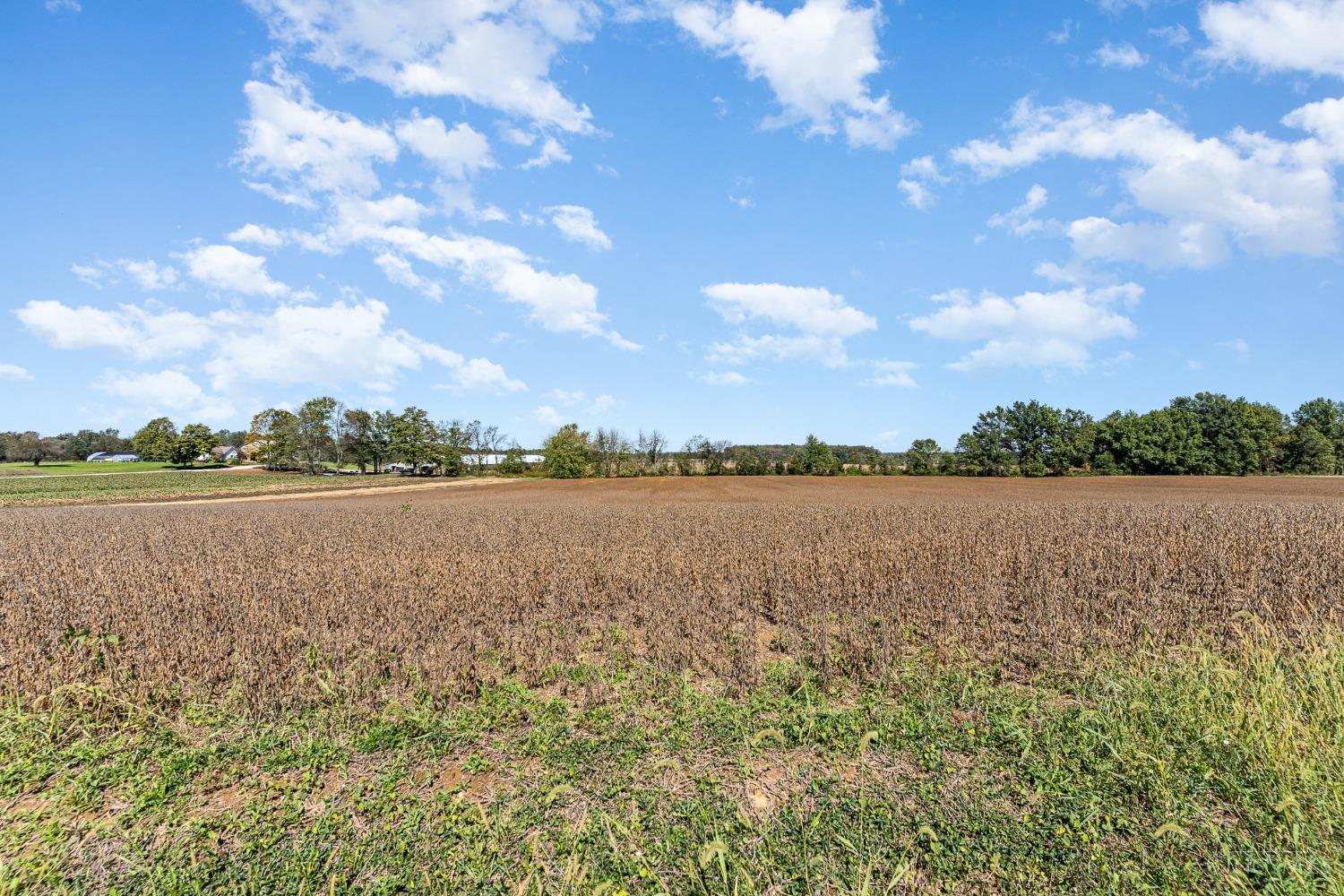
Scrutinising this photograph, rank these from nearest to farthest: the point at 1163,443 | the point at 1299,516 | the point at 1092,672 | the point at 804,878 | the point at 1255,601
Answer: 1. the point at 804,878
2. the point at 1092,672
3. the point at 1255,601
4. the point at 1299,516
5. the point at 1163,443

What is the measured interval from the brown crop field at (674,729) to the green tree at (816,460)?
207 feet

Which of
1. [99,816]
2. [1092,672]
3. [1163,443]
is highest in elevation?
[1163,443]

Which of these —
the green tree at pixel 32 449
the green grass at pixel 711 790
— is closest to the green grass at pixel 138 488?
the green grass at pixel 711 790

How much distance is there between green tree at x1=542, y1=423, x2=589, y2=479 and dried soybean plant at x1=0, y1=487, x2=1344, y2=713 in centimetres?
6092

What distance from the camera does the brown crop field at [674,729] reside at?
3.19 meters

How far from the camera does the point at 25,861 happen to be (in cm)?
331

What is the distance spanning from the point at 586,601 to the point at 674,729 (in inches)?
144

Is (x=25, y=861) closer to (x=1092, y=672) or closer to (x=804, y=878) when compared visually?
(x=804, y=878)

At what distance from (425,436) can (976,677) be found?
95.7m

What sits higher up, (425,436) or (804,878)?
(425,436)

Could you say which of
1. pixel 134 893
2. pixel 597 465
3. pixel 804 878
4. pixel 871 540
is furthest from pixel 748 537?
pixel 597 465

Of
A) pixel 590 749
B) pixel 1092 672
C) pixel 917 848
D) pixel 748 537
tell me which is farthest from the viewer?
pixel 748 537

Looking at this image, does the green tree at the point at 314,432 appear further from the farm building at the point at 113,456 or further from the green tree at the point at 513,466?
the farm building at the point at 113,456

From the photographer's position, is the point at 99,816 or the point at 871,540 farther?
the point at 871,540
